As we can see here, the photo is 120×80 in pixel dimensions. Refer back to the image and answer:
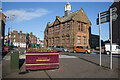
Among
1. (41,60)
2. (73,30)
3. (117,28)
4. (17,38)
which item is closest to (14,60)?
(41,60)

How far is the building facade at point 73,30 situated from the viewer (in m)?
34.2

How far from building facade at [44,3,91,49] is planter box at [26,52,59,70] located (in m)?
26.0

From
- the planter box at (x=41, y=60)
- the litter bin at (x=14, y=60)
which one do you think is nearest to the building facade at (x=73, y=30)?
the planter box at (x=41, y=60)

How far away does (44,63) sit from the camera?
7293 mm

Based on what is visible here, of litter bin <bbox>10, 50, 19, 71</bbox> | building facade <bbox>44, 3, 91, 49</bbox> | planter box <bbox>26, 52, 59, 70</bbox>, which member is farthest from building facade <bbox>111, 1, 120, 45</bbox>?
litter bin <bbox>10, 50, 19, 71</bbox>

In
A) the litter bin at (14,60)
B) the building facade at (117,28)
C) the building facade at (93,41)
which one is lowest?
the litter bin at (14,60)

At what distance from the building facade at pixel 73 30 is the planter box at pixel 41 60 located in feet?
85.5

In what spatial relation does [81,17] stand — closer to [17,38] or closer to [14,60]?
[14,60]

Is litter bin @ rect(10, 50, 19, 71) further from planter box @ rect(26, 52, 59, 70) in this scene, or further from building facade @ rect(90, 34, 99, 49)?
building facade @ rect(90, 34, 99, 49)

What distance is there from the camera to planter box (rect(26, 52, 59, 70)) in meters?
7.02

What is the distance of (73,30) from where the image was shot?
34125 mm

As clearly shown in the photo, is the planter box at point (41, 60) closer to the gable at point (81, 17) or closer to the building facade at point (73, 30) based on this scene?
the building facade at point (73, 30)

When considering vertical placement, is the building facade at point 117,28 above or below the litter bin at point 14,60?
above

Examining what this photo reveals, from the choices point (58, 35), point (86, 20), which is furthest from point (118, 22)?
point (58, 35)
